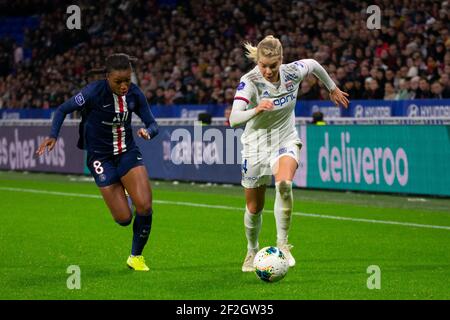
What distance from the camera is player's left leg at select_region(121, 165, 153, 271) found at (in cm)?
951

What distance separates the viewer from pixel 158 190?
2070 centimetres

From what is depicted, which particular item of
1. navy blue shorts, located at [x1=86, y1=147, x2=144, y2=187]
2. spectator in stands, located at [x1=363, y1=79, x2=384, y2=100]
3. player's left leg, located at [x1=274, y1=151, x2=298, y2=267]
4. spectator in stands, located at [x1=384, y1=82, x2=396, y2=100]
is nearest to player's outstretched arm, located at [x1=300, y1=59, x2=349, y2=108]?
player's left leg, located at [x1=274, y1=151, x2=298, y2=267]

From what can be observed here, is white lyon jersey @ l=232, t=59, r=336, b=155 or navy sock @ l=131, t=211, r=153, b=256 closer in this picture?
white lyon jersey @ l=232, t=59, r=336, b=155

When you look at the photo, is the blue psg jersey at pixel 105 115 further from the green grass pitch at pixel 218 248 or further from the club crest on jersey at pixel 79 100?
the green grass pitch at pixel 218 248

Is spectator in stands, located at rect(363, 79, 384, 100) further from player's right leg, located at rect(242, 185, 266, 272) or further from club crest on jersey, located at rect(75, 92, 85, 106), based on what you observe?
club crest on jersey, located at rect(75, 92, 85, 106)

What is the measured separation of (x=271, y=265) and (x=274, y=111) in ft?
5.62

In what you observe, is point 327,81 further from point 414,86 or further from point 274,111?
point 414,86

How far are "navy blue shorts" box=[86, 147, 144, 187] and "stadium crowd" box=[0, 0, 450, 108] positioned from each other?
10.0 meters

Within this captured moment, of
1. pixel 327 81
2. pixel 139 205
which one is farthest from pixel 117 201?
pixel 327 81

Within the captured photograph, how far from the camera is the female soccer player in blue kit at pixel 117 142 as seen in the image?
31.2 feet

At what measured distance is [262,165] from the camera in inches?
376

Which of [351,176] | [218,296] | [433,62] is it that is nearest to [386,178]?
[351,176]

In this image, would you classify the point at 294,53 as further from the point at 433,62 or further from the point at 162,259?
the point at 162,259

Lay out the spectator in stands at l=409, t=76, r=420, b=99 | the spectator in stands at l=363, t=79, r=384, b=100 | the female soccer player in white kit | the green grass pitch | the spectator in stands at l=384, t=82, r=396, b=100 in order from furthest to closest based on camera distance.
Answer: the spectator in stands at l=363, t=79, r=384, b=100 → the spectator in stands at l=384, t=82, r=396, b=100 → the spectator in stands at l=409, t=76, r=420, b=99 → the female soccer player in white kit → the green grass pitch
